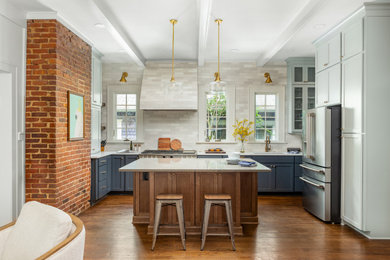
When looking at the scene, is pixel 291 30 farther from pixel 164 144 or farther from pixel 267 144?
pixel 164 144

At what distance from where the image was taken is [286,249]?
3.15m

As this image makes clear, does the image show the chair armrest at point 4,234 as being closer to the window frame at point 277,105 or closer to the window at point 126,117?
the window at point 126,117

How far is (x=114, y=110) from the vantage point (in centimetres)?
644

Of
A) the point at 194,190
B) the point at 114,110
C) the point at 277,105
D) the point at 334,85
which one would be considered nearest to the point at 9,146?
the point at 194,190

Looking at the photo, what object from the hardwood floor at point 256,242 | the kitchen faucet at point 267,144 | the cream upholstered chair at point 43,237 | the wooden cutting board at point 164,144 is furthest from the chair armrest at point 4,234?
the kitchen faucet at point 267,144

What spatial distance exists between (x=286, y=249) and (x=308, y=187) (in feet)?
5.52

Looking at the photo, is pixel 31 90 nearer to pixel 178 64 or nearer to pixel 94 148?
pixel 94 148

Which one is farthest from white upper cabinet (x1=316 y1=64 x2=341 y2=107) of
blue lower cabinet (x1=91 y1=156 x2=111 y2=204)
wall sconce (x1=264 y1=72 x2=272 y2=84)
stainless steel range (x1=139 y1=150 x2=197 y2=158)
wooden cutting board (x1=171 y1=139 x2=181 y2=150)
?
blue lower cabinet (x1=91 y1=156 x2=111 y2=204)

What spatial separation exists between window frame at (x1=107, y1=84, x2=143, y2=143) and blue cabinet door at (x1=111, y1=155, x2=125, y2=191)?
0.73 metres

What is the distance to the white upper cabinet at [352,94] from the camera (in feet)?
11.5

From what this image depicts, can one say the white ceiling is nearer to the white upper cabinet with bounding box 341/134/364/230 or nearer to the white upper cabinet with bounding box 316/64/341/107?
the white upper cabinet with bounding box 316/64/341/107

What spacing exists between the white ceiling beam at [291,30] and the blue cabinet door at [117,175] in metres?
3.67

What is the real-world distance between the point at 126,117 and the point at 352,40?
4.75 meters

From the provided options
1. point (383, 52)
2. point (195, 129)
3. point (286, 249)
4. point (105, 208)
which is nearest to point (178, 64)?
point (195, 129)
